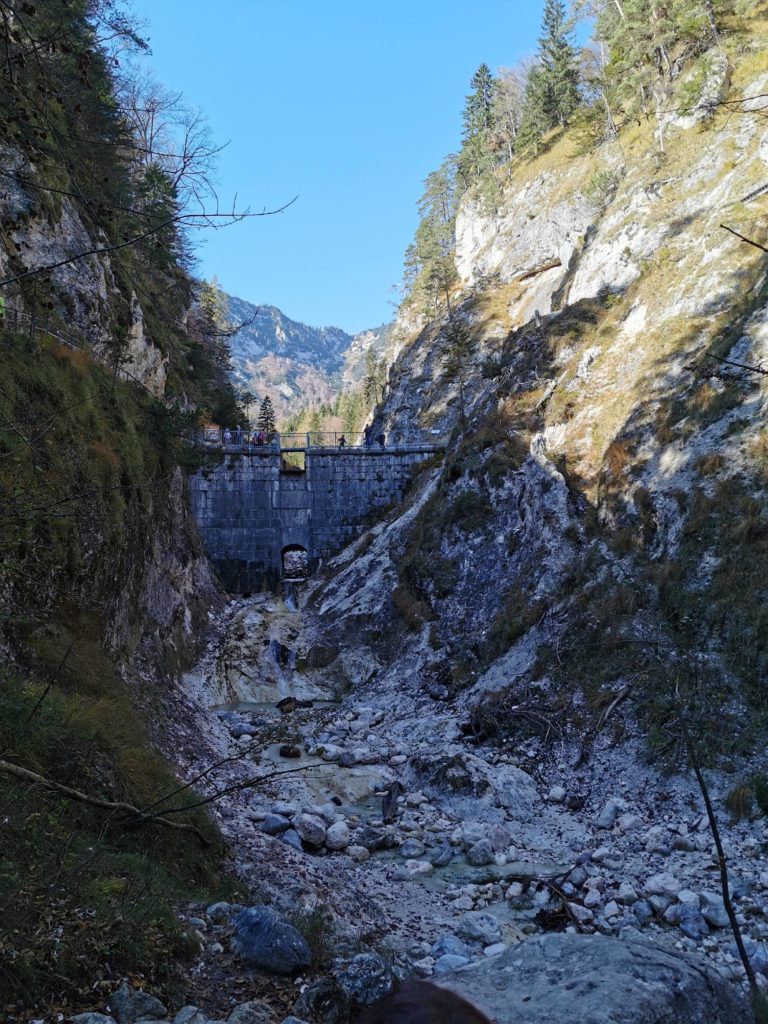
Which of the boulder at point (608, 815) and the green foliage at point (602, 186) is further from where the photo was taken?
the green foliage at point (602, 186)

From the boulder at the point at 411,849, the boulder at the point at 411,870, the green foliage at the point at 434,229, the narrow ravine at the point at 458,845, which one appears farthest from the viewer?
the green foliage at the point at 434,229

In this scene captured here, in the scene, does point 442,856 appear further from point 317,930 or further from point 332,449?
point 332,449

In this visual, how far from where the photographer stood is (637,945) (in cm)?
388

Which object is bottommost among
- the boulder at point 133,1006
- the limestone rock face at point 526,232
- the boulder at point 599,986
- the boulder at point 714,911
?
the boulder at point 714,911

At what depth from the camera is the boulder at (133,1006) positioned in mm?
3549

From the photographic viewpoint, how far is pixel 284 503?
32281 mm

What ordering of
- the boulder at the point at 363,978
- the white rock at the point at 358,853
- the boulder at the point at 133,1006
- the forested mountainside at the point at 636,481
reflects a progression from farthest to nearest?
1. the forested mountainside at the point at 636,481
2. the white rock at the point at 358,853
3. the boulder at the point at 363,978
4. the boulder at the point at 133,1006

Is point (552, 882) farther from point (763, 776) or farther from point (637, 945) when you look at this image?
point (637, 945)

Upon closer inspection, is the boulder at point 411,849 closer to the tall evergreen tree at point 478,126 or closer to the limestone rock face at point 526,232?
the limestone rock face at point 526,232

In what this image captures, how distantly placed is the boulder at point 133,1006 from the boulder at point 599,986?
1784 millimetres

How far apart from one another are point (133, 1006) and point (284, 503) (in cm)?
2910

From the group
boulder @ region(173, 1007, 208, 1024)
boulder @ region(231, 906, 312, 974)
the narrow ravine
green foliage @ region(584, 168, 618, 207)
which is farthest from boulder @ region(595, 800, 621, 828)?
green foliage @ region(584, 168, 618, 207)

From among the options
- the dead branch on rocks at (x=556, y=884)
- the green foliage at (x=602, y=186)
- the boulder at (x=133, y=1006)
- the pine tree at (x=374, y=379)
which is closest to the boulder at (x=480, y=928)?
the dead branch on rocks at (x=556, y=884)

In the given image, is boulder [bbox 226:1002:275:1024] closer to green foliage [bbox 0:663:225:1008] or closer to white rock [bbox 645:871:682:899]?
green foliage [bbox 0:663:225:1008]
